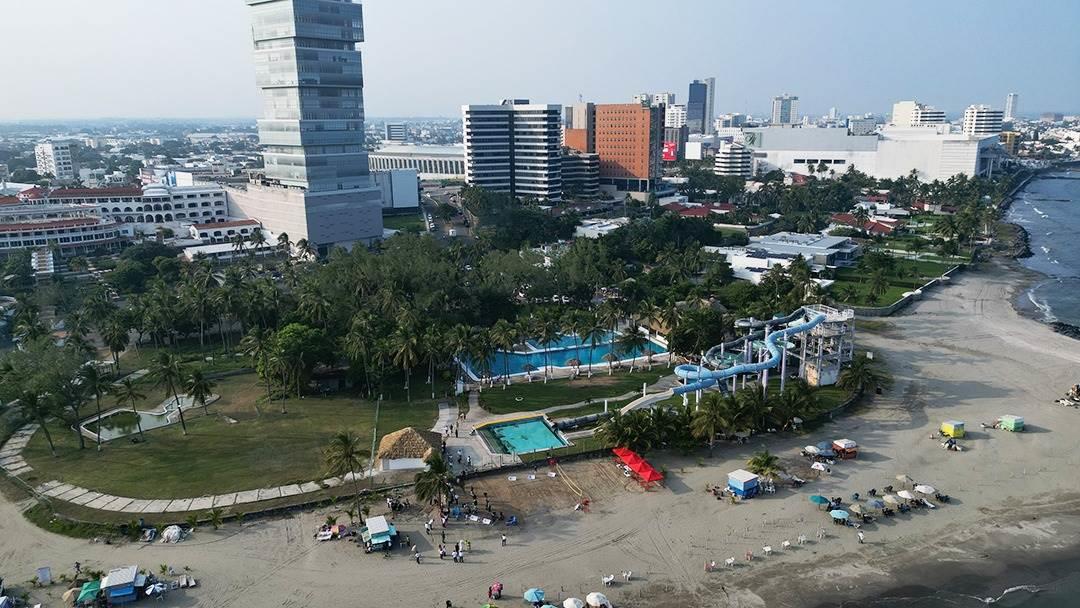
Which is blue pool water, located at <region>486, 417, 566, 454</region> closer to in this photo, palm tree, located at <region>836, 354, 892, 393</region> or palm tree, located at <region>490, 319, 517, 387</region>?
palm tree, located at <region>490, 319, 517, 387</region>

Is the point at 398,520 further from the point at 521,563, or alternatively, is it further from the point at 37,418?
the point at 37,418

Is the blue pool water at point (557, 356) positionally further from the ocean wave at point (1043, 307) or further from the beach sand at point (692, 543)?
the ocean wave at point (1043, 307)

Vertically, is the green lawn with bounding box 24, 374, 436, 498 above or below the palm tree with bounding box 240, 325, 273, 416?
below

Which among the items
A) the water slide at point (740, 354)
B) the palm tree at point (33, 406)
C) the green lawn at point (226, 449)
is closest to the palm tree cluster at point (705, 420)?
the water slide at point (740, 354)

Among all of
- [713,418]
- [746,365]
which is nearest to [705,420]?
[713,418]

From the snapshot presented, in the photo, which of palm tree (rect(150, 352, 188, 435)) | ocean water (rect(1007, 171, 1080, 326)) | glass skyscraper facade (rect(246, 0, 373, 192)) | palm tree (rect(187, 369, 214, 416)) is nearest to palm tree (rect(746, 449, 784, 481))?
palm tree (rect(187, 369, 214, 416))

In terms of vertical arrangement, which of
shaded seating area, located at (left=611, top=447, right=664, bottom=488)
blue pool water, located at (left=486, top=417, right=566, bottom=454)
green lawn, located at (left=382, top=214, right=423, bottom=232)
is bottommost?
blue pool water, located at (left=486, top=417, right=566, bottom=454)
